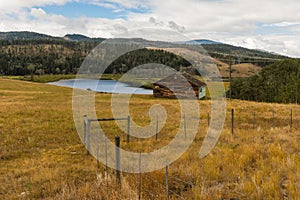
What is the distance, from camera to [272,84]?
84.3m

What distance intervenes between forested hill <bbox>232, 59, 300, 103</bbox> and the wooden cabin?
Answer: 119 ft

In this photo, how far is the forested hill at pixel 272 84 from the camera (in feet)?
258

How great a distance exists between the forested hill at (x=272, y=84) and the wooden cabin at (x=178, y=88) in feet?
119

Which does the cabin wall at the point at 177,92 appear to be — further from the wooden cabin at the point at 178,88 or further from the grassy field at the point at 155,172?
the grassy field at the point at 155,172

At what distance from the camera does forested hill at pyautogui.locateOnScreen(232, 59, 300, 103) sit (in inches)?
3096

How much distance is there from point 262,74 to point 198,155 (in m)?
88.8

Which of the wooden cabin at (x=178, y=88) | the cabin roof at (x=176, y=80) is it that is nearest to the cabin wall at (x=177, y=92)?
the wooden cabin at (x=178, y=88)

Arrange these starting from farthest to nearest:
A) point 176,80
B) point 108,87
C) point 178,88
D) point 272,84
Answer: point 108,87 → point 272,84 → point 176,80 → point 178,88

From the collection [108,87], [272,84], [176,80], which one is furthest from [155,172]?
[108,87]

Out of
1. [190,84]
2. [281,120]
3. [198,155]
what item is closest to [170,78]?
[190,84]

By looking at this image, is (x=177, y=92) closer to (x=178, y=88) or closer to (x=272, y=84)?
(x=178, y=88)

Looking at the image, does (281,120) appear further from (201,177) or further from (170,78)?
(170,78)

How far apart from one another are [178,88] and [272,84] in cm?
4556

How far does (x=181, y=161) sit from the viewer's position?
29.3 feet
